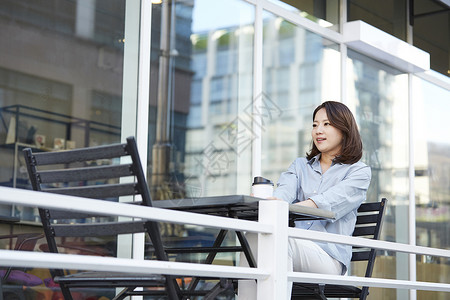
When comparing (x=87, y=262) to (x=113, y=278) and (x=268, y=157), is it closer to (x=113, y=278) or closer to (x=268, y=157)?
(x=113, y=278)

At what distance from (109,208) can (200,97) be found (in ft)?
9.77

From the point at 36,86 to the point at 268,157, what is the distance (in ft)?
6.88

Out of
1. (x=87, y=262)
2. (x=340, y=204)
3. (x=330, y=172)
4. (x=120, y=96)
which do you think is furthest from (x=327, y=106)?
(x=87, y=262)

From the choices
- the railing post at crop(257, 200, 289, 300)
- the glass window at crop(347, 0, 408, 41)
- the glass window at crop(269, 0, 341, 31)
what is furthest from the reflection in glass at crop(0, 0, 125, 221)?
the glass window at crop(347, 0, 408, 41)

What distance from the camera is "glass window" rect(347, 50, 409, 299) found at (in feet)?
20.5

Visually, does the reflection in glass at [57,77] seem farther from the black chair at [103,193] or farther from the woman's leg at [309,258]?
the woman's leg at [309,258]

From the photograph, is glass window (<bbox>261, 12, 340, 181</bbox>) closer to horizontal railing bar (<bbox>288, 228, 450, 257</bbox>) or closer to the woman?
the woman

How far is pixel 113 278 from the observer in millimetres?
2154

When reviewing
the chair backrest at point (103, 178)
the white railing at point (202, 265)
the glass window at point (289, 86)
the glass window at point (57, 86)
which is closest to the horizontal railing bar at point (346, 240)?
the white railing at point (202, 265)

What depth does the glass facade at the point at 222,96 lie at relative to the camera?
3627 mm

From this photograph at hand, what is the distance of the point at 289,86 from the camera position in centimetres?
551

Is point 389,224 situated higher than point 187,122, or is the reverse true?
point 187,122

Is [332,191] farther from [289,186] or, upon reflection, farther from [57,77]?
[57,77]

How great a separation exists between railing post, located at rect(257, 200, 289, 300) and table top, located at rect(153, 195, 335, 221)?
3.3 inches
